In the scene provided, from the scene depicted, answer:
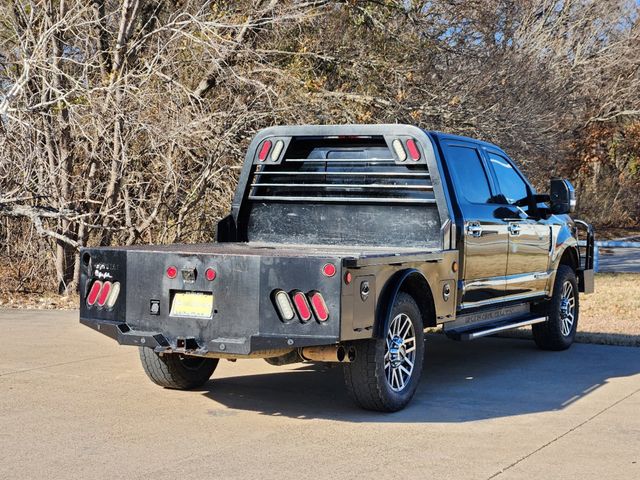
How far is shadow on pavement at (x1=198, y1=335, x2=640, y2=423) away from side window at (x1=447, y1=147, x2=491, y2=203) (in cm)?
159

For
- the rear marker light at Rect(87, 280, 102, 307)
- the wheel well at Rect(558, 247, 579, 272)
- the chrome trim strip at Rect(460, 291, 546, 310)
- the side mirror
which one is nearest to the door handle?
→ the chrome trim strip at Rect(460, 291, 546, 310)

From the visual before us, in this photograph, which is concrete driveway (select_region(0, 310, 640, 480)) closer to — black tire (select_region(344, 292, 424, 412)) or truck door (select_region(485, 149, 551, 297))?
black tire (select_region(344, 292, 424, 412))

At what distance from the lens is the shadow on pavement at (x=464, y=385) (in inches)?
294

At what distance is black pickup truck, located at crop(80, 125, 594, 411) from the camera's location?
685 centimetres

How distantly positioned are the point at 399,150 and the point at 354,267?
1.95 m

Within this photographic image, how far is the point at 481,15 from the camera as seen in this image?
19.4 m

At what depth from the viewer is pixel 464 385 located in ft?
28.0

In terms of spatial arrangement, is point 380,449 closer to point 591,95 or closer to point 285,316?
point 285,316

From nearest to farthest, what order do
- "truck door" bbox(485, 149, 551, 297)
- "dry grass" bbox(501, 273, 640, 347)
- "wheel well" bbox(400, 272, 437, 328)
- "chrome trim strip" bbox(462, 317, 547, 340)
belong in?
"wheel well" bbox(400, 272, 437, 328), "chrome trim strip" bbox(462, 317, 547, 340), "truck door" bbox(485, 149, 551, 297), "dry grass" bbox(501, 273, 640, 347)

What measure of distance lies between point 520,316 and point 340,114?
18.7 ft

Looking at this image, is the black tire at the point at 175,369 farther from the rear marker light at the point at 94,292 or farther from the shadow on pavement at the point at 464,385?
the rear marker light at the point at 94,292

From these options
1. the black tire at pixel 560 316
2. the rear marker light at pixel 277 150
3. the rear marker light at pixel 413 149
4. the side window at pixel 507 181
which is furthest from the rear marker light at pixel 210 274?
the black tire at pixel 560 316

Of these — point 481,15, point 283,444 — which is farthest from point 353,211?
point 481,15

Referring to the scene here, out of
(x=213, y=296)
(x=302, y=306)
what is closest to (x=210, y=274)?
(x=213, y=296)
